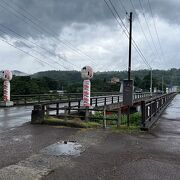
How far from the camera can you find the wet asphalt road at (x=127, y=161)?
21.6 ft

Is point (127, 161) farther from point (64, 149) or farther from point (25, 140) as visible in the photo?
point (25, 140)

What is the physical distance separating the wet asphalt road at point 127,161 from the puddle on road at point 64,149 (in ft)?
1.09

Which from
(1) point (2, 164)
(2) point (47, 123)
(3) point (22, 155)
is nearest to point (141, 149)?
(3) point (22, 155)

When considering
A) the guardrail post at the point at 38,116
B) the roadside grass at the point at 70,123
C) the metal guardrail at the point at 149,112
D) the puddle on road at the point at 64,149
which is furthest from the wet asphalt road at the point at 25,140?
the metal guardrail at the point at 149,112

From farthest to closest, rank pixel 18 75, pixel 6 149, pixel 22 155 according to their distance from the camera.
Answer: pixel 18 75
pixel 6 149
pixel 22 155

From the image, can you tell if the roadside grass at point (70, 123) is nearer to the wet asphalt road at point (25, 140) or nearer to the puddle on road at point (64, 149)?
the wet asphalt road at point (25, 140)

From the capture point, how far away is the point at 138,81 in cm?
15438

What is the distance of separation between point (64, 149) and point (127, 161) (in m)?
2.01

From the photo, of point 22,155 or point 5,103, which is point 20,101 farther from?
point 22,155

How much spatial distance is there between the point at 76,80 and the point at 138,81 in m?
46.4

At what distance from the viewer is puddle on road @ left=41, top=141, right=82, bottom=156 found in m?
8.45

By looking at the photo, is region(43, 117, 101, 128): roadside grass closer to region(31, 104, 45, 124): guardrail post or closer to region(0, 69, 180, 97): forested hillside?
region(31, 104, 45, 124): guardrail post

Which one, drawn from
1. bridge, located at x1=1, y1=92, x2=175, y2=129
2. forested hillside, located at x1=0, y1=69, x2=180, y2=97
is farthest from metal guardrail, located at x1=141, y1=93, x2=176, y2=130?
forested hillside, located at x1=0, y1=69, x2=180, y2=97

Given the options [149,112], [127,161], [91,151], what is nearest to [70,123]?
[149,112]
